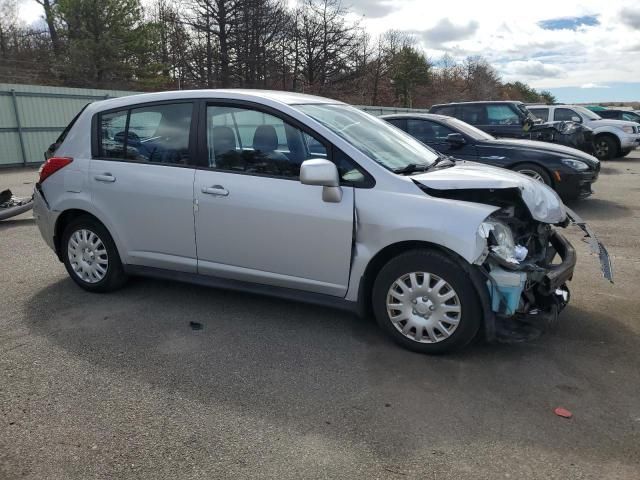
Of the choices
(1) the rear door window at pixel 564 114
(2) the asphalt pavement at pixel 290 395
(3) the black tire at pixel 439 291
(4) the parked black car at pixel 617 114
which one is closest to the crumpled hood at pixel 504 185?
(3) the black tire at pixel 439 291

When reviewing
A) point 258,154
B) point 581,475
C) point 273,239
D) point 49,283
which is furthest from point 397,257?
point 49,283

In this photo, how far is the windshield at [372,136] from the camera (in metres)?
4.07

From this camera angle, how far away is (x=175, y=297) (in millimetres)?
5020

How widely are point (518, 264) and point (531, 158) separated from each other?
6022mm

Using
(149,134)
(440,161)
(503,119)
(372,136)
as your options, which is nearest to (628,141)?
(503,119)

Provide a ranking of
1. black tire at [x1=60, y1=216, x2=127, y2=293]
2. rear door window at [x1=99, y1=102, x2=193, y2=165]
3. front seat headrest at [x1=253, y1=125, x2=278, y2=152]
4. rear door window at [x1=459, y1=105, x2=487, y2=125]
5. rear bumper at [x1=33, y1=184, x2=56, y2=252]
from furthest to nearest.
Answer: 1. rear door window at [x1=459, y1=105, x2=487, y2=125]
2. rear bumper at [x1=33, y1=184, x2=56, y2=252]
3. black tire at [x1=60, y1=216, x2=127, y2=293]
4. rear door window at [x1=99, y1=102, x2=193, y2=165]
5. front seat headrest at [x1=253, y1=125, x2=278, y2=152]

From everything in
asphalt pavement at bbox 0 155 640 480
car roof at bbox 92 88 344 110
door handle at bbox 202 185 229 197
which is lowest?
asphalt pavement at bbox 0 155 640 480

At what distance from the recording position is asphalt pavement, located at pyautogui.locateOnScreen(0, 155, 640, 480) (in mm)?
2697

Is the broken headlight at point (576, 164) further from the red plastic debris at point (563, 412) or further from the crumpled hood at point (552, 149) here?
the red plastic debris at point (563, 412)

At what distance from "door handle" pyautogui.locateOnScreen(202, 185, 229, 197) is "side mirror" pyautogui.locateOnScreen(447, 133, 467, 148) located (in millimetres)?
5871

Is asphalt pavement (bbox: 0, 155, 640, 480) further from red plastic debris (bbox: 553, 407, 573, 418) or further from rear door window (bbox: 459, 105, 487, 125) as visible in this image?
rear door window (bbox: 459, 105, 487, 125)

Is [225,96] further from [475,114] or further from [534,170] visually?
[475,114]

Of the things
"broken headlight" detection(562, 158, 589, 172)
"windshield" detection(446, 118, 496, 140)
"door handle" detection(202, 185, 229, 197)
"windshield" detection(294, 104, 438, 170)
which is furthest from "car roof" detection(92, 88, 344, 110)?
"broken headlight" detection(562, 158, 589, 172)

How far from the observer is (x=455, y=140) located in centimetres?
916
